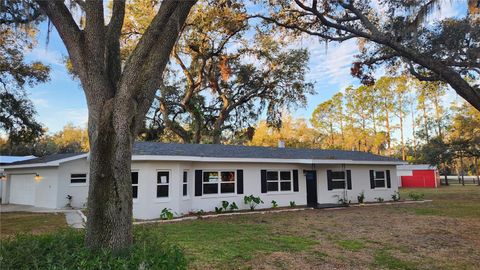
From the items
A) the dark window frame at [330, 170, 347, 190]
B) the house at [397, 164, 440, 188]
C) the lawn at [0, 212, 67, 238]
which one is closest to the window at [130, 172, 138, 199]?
the lawn at [0, 212, 67, 238]

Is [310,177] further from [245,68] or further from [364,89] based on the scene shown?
[364,89]

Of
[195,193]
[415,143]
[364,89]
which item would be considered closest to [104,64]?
[195,193]

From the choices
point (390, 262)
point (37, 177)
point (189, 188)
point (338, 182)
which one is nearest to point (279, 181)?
point (338, 182)

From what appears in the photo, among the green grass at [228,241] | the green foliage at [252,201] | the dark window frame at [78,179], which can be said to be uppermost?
the dark window frame at [78,179]

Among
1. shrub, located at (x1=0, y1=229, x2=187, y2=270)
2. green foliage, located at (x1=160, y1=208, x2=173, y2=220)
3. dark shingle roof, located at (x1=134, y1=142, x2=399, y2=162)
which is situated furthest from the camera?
dark shingle roof, located at (x1=134, y1=142, x2=399, y2=162)

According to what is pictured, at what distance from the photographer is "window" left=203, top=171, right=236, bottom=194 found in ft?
52.9

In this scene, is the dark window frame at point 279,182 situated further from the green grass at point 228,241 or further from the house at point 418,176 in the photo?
the house at point 418,176

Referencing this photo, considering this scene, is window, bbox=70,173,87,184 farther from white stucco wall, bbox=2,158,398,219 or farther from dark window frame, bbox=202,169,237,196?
dark window frame, bbox=202,169,237,196

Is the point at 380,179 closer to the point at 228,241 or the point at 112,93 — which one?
the point at 228,241

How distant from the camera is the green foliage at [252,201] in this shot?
16766 mm

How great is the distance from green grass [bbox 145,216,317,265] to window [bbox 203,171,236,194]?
361 centimetres

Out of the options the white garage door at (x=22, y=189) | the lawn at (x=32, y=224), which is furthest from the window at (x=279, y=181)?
the white garage door at (x=22, y=189)

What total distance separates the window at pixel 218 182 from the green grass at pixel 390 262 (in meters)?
9.44

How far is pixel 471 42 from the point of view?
11859mm
